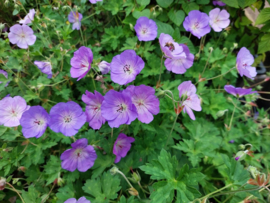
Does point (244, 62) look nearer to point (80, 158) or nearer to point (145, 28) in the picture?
point (145, 28)

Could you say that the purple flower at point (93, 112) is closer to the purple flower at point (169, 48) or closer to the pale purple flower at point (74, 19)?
the purple flower at point (169, 48)

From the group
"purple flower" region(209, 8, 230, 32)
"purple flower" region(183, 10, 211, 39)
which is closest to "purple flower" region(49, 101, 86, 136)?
"purple flower" region(183, 10, 211, 39)

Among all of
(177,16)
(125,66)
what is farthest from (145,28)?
(125,66)

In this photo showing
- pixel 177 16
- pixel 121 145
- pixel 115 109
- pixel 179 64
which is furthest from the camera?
pixel 177 16

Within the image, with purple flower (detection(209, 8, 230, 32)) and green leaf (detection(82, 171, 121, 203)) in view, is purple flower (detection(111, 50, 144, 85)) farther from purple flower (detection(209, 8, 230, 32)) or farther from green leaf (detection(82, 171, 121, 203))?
purple flower (detection(209, 8, 230, 32))

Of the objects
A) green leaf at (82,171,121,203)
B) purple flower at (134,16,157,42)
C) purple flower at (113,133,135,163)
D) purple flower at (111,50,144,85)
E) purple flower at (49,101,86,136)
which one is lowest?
green leaf at (82,171,121,203)
